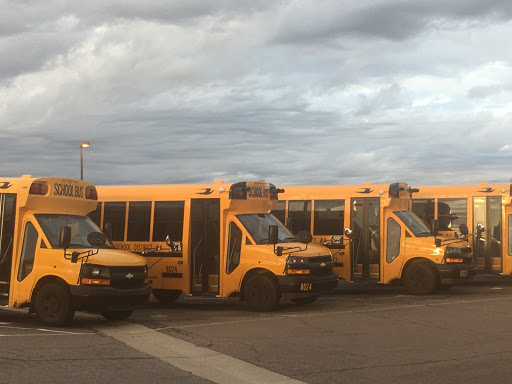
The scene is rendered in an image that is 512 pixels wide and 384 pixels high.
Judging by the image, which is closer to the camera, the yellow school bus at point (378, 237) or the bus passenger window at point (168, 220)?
the bus passenger window at point (168, 220)

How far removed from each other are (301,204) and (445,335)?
8.80m

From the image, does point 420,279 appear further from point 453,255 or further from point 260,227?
point 260,227

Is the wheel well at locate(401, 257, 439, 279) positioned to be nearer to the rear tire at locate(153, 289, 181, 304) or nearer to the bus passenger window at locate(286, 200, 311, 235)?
the bus passenger window at locate(286, 200, 311, 235)

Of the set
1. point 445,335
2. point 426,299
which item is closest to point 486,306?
point 426,299

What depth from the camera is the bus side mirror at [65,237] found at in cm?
1282

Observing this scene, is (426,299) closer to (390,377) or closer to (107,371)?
(390,377)

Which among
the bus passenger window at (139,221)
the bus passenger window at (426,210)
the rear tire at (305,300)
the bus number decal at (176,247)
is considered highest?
the bus passenger window at (426,210)

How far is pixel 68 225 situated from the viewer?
14.0 m

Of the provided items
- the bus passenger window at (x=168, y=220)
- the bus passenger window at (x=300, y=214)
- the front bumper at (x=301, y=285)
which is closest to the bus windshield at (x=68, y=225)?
the bus passenger window at (x=168, y=220)

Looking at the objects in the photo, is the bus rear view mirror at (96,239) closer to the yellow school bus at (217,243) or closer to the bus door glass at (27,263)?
the bus door glass at (27,263)

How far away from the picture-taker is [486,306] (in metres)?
15.9

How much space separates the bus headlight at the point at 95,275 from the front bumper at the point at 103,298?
103mm

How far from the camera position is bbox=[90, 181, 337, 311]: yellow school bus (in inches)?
601

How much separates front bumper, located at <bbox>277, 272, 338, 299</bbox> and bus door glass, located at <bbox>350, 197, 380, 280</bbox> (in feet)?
13.8
